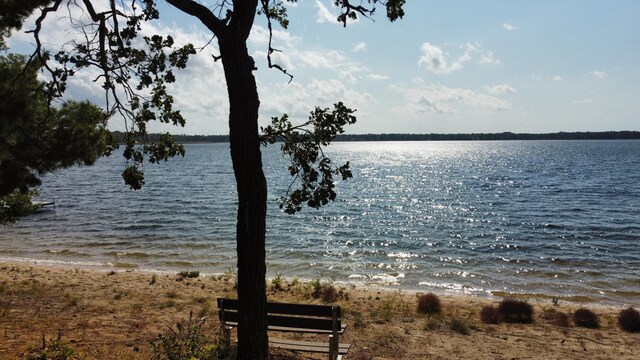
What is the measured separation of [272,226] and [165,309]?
703 inches

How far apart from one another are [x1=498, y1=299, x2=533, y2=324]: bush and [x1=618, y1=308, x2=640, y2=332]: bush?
2116 mm

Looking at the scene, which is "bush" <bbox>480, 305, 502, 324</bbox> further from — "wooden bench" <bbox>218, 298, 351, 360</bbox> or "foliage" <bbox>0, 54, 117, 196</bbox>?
"foliage" <bbox>0, 54, 117, 196</bbox>

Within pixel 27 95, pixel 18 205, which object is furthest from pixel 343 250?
pixel 27 95

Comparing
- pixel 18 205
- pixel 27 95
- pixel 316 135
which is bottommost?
pixel 18 205

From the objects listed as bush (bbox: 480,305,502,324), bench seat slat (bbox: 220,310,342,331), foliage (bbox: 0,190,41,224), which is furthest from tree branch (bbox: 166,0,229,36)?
bush (bbox: 480,305,502,324)

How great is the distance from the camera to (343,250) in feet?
78.3

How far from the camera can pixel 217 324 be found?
36.5 feet

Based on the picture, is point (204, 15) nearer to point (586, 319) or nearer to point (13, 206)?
point (13, 206)

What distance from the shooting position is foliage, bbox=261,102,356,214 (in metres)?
6.38

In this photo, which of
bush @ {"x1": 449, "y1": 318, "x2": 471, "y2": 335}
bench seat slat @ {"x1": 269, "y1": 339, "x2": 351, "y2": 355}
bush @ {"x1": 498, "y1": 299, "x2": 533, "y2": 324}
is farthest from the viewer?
bush @ {"x1": 498, "y1": 299, "x2": 533, "y2": 324}

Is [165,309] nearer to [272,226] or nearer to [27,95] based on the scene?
[27,95]

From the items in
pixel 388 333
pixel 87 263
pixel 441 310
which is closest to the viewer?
pixel 388 333

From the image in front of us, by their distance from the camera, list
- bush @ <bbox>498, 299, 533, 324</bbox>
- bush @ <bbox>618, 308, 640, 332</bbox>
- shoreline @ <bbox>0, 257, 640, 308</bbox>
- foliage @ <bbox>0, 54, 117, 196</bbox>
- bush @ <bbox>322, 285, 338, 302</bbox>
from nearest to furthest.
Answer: foliage @ <bbox>0, 54, 117, 196</bbox>
bush @ <bbox>618, 308, 640, 332</bbox>
bush @ <bbox>498, 299, 533, 324</bbox>
bush @ <bbox>322, 285, 338, 302</bbox>
shoreline @ <bbox>0, 257, 640, 308</bbox>

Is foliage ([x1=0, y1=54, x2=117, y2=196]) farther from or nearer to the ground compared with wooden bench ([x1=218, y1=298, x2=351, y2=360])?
farther from the ground
